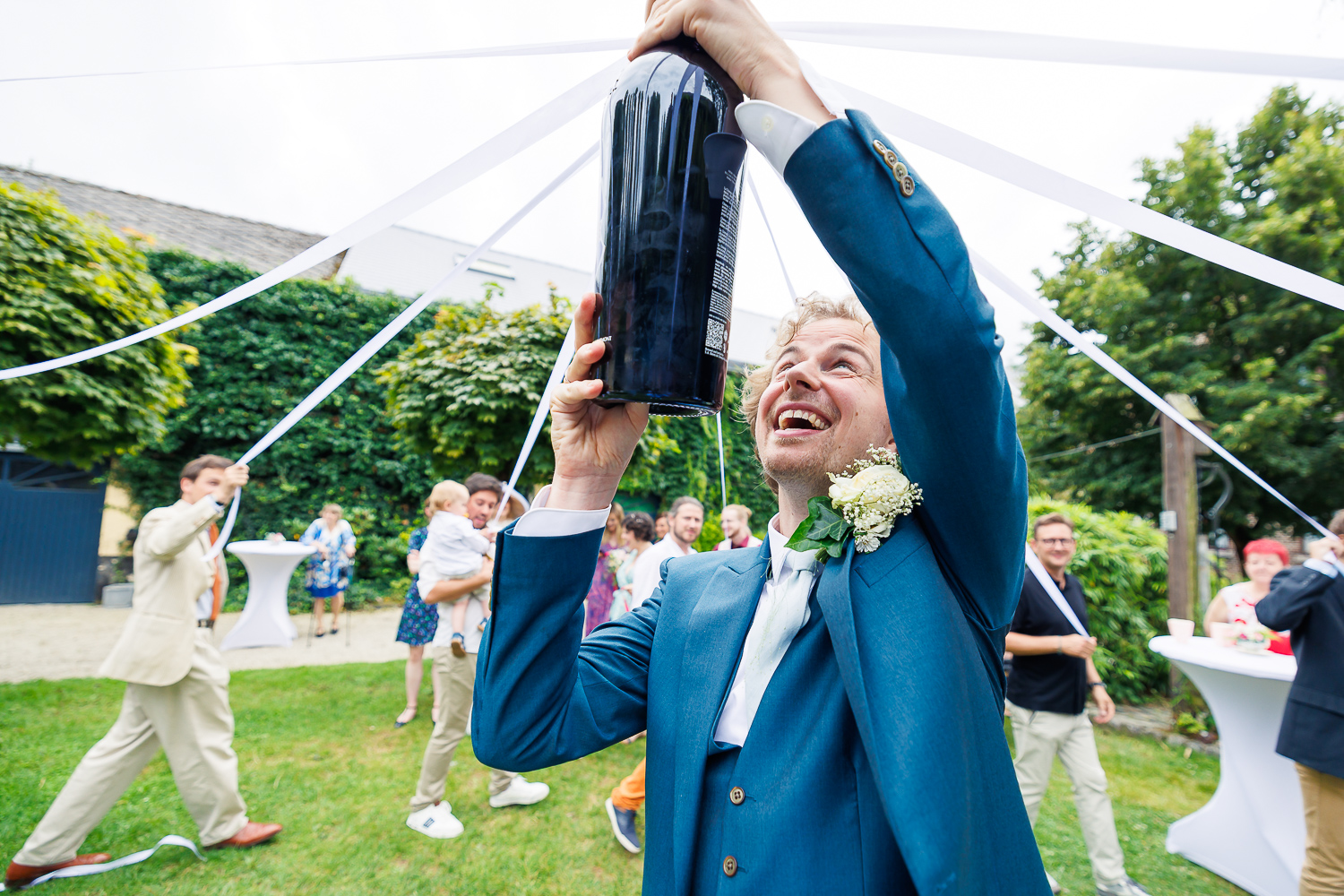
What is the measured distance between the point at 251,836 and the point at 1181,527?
823 cm

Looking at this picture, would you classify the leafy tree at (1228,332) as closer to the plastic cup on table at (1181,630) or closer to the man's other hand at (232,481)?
the plastic cup on table at (1181,630)

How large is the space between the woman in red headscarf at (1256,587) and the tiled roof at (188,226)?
13574 millimetres

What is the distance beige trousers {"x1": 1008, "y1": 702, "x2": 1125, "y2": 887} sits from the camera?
11.5 ft

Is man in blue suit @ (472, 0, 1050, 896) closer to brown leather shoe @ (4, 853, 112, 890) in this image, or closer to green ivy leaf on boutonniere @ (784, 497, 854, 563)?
green ivy leaf on boutonniere @ (784, 497, 854, 563)

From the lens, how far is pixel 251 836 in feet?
12.2

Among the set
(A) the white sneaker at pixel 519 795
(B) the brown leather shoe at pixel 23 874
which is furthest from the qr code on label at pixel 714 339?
(B) the brown leather shoe at pixel 23 874

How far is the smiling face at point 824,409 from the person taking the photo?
3.99ft

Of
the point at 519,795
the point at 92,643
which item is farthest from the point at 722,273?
the point at 92,643

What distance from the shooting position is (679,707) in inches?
47.0

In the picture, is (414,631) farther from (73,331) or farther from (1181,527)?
(1181,527)

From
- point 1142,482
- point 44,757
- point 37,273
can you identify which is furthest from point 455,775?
point 1142,482

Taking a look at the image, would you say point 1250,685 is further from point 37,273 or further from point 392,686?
point 37,273

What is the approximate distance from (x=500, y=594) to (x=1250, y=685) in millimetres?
4537

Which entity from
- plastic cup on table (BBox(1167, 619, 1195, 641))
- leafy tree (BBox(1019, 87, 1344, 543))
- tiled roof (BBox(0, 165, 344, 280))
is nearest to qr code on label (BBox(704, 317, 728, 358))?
plastic cup on table (BBox(1167, 619, 1195, 641))
